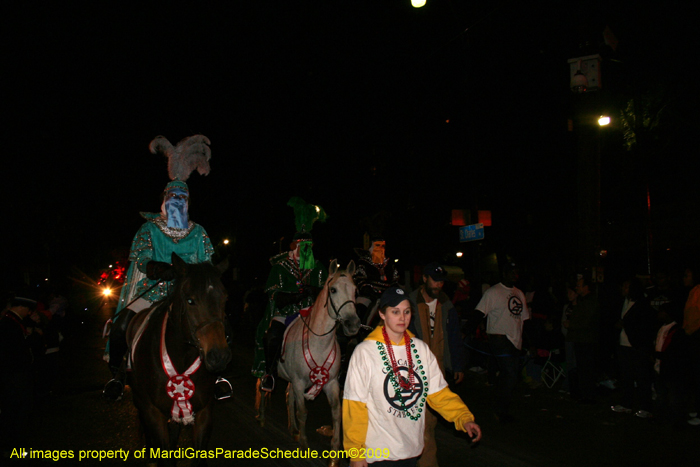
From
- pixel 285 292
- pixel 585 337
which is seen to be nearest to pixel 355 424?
pixel 285 292

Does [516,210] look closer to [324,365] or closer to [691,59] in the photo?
[691,59]

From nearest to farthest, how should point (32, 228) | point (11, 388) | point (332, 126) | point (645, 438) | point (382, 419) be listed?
1. point (382, 419)
2. point (11, 388)
3. point (645, 438)
4. point (32, 228)
5. point (332, 126)

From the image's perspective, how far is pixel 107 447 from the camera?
734 cm

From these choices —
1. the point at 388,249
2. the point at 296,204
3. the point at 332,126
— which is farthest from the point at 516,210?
the point at 296,204

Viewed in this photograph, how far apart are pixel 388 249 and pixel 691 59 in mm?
12570

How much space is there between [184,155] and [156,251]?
1.40 meters

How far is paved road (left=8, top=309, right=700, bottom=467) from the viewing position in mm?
6855

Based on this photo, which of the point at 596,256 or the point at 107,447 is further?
the point at 596,256

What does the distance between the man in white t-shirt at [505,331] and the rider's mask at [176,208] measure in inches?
184

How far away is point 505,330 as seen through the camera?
8.66m

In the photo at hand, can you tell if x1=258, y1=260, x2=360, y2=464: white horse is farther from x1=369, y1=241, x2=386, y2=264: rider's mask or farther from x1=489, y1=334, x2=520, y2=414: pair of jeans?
x1=369, y1=241, x2=386, y2=264: rider's mask

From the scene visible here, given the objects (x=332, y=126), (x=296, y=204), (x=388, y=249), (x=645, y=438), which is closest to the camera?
(x=645, y=438)

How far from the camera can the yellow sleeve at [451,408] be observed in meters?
3.86

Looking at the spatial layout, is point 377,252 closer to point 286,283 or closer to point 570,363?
point 286,283
